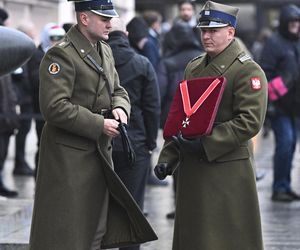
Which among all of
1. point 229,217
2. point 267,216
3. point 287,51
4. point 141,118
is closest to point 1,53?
point 141,118

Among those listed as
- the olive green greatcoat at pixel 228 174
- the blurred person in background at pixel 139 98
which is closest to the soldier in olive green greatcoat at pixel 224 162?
the olive green greatcoat at pixel 228 174

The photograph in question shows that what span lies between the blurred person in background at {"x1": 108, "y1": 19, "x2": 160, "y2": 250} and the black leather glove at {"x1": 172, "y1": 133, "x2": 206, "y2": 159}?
137 cm

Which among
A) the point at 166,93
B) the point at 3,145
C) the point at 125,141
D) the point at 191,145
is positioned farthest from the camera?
the point at 3,145

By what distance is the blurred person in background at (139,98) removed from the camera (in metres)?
7.63

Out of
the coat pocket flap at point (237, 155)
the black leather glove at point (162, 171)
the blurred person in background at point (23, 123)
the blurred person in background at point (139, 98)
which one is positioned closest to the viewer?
the coat pocket flap at point (237, 155)

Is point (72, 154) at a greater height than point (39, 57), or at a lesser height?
greater

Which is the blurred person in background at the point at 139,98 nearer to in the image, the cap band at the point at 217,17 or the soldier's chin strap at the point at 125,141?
the soldier's chin strap at the point at 125,141

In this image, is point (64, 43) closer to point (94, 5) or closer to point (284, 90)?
point (94, 5)

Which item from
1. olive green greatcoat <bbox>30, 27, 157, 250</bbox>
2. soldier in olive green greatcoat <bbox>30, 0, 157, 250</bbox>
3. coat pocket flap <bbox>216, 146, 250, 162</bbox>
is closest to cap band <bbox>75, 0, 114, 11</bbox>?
soldier in olive green greatcoat <bbox>30, 0, 157, 250</bbox>

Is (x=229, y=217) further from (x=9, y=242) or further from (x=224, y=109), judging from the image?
(x=9, y=242)

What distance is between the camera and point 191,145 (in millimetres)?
6129

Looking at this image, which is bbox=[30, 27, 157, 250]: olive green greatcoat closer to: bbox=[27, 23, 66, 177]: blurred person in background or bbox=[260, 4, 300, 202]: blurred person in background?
bbox=[27, 23, 66, 177]: blurred person in background

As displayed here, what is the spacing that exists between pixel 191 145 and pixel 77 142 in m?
0.67

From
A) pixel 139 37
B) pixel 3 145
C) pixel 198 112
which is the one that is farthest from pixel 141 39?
pixel 198 112
